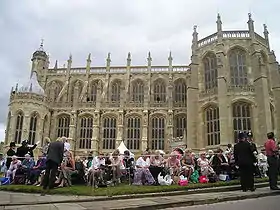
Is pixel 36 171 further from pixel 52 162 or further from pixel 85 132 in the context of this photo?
pixel 85 132

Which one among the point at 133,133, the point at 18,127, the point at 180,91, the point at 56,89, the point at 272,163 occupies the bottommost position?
the point at 272,163

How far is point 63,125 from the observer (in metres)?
41.6

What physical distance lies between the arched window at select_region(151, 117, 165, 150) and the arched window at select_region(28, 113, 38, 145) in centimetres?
1629

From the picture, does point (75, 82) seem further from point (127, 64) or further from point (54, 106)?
point (127, 64)

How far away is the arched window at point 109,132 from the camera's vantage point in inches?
1574

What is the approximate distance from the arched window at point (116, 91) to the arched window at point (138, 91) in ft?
7.80

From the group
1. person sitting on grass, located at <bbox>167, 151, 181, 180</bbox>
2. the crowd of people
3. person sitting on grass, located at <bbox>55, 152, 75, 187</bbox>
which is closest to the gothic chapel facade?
the crowd of people

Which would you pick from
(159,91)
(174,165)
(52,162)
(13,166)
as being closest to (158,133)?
(159,91)

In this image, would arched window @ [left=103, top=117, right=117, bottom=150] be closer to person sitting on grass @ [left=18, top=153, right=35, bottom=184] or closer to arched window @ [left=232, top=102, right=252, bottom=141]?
arched window @ [left=232, top=102, right=252, bottom=141]

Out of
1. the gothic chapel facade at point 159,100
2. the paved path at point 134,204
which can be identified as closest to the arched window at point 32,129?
the gothic chapel facade at point 159,100

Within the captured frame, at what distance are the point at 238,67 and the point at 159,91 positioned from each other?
45.3ft

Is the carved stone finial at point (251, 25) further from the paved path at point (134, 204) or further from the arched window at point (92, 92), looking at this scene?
the paved path at point (134, 204)

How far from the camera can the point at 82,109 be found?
1622 inches

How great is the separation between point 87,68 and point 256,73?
2652cm
